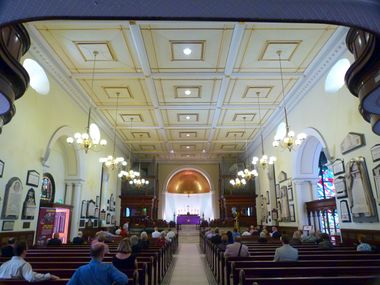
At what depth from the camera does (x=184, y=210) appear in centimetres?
2581

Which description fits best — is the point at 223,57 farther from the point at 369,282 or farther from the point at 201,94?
the point at 369,282

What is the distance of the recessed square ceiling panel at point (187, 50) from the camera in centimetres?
730

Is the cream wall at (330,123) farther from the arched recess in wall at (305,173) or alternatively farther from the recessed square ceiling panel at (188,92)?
the recessed square ceiling panel at (188,92)

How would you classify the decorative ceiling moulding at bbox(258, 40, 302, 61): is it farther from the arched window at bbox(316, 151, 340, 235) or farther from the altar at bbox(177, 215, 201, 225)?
the altar at bbox(177, 215, 201, 225)

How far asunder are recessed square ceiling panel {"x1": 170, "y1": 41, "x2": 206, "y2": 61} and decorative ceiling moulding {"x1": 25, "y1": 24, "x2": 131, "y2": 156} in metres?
3.32

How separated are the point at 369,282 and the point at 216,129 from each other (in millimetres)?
11652

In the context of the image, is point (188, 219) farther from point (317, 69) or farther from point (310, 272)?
point (310, 272)

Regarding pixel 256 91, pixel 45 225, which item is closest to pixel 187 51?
pixel 256 91

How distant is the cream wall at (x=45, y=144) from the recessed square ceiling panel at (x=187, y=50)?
3913 millimetres

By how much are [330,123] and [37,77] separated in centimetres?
850

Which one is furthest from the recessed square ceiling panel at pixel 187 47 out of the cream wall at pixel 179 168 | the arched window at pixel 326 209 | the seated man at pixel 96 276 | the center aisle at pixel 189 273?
the cream wall at pixel 179 168

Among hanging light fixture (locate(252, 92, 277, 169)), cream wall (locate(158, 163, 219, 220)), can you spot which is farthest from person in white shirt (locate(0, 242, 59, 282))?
cream wall (locate(158, 163, 219, 220))

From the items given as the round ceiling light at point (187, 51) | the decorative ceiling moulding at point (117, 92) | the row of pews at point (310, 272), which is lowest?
the row of pews at point (310, 272)

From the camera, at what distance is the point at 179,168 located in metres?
22.2
